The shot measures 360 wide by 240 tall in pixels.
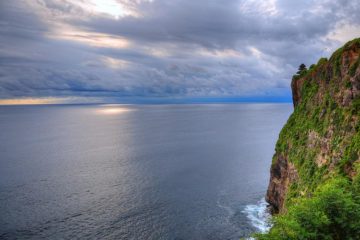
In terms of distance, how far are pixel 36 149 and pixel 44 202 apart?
70316 millimetres

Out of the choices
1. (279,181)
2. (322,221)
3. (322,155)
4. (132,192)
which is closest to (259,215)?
(279,181)

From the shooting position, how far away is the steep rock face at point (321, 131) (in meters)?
42.3

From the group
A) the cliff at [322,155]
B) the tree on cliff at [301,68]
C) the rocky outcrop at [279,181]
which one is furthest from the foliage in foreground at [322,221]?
the tree on cliff at [301,68]

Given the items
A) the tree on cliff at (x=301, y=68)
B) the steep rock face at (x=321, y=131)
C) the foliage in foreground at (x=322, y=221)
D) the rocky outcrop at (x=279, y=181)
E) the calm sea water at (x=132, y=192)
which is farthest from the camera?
the tree on cliff at (x=301, y=68)

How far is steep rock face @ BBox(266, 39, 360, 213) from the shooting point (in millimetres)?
42281

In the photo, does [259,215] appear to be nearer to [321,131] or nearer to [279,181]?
[279,181]

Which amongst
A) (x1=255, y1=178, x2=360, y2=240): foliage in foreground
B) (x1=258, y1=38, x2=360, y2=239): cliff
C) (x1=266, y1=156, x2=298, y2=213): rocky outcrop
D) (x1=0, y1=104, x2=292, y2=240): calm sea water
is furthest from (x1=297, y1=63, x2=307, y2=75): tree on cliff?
(x1=255, y1=178, x2=360, y2=240): foliage in foreground

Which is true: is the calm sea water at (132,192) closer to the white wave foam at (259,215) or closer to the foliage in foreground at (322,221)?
the white wave foam at (259,215)

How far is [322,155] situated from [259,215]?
65.9 feet

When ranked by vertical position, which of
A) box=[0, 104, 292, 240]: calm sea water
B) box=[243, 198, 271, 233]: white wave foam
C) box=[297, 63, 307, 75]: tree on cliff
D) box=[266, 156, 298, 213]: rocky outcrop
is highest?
box=[297, 63, 307, 75]: tree on cliff

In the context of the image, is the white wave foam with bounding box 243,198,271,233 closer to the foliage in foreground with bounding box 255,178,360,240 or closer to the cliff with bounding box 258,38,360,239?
the cliff with bounding box 258,38,360,239

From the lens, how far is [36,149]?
128m

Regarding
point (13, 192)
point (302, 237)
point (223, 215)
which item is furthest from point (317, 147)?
point (13, 192)

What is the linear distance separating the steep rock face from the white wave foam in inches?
99.1
